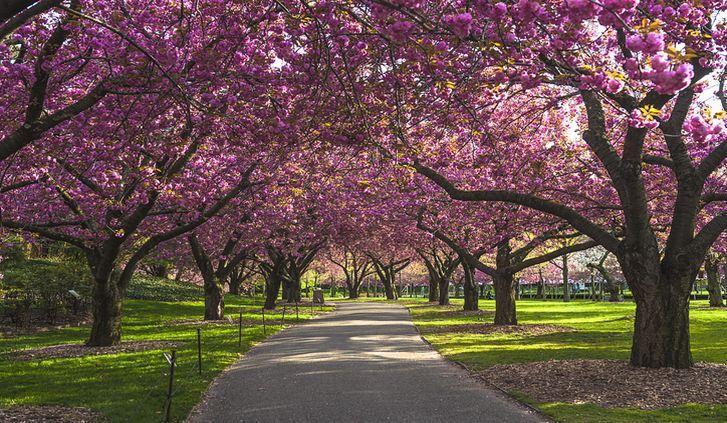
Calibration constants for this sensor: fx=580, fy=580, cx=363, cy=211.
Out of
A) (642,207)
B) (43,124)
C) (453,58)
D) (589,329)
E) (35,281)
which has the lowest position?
(589,329)

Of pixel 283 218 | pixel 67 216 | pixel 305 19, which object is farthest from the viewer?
pixel 283 218

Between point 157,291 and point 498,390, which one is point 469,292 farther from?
point 498,390

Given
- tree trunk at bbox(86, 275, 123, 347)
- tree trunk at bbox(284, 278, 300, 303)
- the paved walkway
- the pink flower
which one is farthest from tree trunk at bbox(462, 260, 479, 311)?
the pink flower

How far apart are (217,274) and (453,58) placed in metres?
20.3

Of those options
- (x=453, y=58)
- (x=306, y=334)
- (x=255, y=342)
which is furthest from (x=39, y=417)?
(x=306, y=334)

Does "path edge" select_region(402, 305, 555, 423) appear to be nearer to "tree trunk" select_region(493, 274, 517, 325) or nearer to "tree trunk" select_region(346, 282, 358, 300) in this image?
"tree trunk" select_region(493, 274, 517, 325)

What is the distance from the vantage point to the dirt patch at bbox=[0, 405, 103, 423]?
25.8ft

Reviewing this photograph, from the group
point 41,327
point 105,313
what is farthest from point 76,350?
point 41,327

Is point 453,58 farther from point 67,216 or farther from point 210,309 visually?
point 210,309

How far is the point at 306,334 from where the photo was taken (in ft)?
64.4

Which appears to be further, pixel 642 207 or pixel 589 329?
pixel 589 329

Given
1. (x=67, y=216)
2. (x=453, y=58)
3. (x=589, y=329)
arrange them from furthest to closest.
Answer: (x=589, y=329) → (x=67, y=216) → (x=453, y=58)

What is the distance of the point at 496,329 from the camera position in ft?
69.6

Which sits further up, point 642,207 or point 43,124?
point 43,124
